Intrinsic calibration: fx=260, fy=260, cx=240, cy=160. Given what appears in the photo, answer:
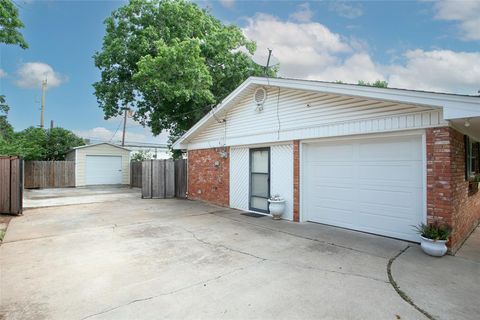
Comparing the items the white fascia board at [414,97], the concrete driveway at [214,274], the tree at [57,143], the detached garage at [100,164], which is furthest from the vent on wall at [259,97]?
the tree at [57,143]

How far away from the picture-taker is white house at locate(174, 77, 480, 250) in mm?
4715

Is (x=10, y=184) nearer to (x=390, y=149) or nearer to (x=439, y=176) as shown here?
(x=390, y=149)

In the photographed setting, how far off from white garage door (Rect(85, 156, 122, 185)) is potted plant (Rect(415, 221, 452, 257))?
19.1 m

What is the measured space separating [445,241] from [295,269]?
8.56ft

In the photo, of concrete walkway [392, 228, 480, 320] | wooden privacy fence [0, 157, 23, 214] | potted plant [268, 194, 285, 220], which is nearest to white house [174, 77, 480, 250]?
potted plant [268, 194, 285, 220]

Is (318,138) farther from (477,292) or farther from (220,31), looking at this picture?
(220,31)

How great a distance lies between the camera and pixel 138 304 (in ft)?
9.32

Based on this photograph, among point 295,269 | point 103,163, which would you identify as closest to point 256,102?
point 295,269

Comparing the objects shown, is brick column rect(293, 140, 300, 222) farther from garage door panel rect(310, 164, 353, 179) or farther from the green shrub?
the green shrub

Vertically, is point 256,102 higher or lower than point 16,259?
higher

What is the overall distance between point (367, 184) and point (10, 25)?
13520mm

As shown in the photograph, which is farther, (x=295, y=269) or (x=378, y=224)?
(x=378, y=224)

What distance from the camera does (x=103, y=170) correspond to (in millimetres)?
18688

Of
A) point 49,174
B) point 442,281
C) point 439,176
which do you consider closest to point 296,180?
point 439,176
